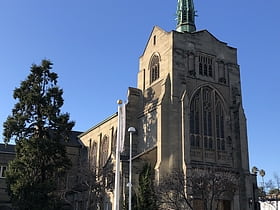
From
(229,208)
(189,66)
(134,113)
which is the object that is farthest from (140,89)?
Answer: (229,208)

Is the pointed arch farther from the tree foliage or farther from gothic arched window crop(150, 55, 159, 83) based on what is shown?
the tree foliage

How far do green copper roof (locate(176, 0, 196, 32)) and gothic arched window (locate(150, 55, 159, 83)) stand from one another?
995cm

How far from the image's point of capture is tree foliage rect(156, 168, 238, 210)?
33719mm

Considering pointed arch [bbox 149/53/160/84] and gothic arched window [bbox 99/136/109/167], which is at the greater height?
pointed arch [bbox 149/53/160/84]

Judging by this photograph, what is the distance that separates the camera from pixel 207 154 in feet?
139

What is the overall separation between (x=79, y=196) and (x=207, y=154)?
1810 cm

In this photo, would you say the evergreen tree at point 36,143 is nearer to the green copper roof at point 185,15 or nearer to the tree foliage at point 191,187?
the tree foliage at point 191,187

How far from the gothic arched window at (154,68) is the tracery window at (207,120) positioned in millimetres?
6136

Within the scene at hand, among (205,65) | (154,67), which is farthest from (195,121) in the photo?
(154,67)

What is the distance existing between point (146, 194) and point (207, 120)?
38.3ft

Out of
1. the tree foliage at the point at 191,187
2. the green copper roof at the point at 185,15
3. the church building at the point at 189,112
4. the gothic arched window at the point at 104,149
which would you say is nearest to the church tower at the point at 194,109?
the church building at the point at 189,112

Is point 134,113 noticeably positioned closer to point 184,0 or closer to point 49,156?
point 49,156

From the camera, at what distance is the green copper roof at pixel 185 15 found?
5628 cm

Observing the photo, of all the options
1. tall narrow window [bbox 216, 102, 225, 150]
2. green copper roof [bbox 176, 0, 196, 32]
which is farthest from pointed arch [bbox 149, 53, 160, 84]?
green copper roof [bbox 176, 0, 196, 32]
